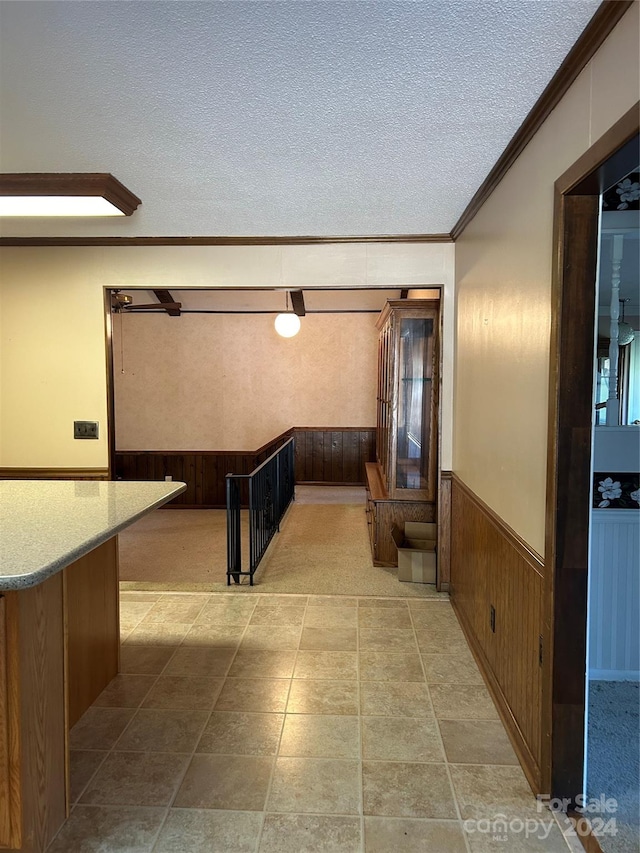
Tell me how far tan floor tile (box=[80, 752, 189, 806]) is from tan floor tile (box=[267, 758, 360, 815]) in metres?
0.37

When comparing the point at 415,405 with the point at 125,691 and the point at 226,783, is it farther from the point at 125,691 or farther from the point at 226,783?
the point at 226,783

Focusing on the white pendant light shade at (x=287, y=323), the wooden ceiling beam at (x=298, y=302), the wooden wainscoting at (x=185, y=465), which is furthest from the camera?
the wooden wainscoting at (x=185, y=465)

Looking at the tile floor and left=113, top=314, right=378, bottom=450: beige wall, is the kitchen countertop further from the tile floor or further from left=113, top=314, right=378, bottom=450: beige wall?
left=113, top=314, right=378, bottom=450: beige wall

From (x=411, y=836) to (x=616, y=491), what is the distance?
1.68 meters

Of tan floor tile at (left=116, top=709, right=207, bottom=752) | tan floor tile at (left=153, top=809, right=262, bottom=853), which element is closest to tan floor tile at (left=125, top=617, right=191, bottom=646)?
tan floor tile at (left=116, top=709, right=207, bottom=752)

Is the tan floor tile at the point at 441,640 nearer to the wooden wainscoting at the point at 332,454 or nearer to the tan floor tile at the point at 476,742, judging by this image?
the tan floor tile at the point at 476,742

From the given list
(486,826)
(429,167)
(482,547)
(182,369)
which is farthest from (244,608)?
(182,369)

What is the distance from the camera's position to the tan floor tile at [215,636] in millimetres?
2889

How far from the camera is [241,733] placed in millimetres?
2129

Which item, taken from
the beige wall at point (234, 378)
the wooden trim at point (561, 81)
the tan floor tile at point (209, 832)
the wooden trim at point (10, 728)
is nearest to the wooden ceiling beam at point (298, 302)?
the beige wall at point (234, 378)

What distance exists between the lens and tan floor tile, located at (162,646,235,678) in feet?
8.53

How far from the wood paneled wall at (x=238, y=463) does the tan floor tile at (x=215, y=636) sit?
3.73 m

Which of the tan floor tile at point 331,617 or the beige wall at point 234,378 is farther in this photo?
the beige wall at point 234,378

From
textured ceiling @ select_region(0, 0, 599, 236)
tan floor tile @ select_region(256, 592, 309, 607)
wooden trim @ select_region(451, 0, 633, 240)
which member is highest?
textured ceiling @ select_region(0, 0, 599, 236)
